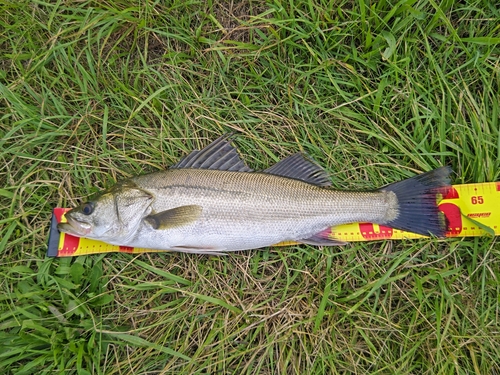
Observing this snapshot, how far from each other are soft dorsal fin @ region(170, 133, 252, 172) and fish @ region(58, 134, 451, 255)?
0.26 ft

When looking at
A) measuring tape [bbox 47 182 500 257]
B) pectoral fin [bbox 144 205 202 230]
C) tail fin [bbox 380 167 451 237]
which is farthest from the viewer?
measuring tape [bbox 47 182 500 257]

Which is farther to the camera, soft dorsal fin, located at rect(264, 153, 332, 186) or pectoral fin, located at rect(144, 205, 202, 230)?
soft dorsal fin, located at rect(264, 153, 332, 186)

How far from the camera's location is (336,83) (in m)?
3.32

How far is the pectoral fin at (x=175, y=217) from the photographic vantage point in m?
2.85

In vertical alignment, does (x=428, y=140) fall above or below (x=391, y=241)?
above

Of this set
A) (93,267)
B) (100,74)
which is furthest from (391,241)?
(100,74)

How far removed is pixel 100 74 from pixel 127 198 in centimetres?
133

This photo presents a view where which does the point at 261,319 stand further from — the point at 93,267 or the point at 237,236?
the point at 93,267

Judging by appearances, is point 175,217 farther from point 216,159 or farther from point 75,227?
point 75,227

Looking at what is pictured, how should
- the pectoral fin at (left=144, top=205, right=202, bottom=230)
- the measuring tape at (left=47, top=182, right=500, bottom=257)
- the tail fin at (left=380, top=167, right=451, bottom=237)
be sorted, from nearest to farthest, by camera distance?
the pectoral fin at (left=144, top=205, right=202, bottom=230) < the tail fin at (left=380, top=167, right=451, bottom=237) < the measuring tape at (left=47, top=182, right=500, bottom=257)

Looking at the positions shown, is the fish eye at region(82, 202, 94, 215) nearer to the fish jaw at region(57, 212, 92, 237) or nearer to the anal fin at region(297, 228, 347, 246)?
the fish jaw at region(57, 212, 92, 237)

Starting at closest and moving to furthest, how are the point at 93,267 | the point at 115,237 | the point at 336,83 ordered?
the point at 115,237
the point at 93,267
the point at 336,83

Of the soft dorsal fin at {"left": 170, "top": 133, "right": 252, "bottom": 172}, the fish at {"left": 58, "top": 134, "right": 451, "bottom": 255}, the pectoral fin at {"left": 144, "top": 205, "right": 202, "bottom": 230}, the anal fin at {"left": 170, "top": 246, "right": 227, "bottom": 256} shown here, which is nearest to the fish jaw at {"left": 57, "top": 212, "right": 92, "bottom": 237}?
the fish at {"left": 58, "top": 134, "right": 451, "bottom": 255}

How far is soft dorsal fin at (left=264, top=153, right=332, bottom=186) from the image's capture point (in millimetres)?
3090
